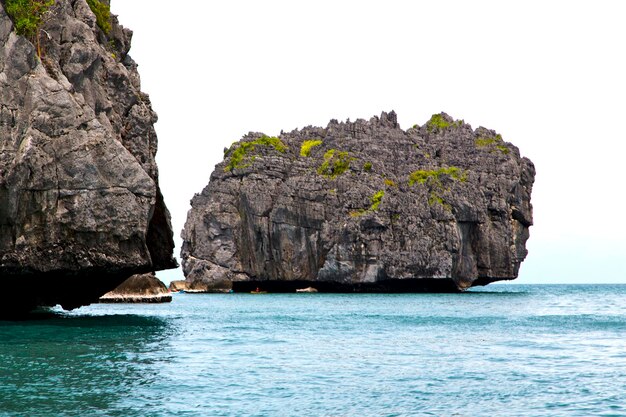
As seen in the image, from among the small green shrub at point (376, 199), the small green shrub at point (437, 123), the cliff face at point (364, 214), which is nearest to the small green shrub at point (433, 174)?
the cliff face at point (364, 214)

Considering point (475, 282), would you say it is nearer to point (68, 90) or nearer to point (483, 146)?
point (483, 146)

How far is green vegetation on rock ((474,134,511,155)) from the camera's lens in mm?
145250

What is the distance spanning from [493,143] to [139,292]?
274ft

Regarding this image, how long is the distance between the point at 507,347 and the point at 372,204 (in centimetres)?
9502

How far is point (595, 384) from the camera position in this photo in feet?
93.6

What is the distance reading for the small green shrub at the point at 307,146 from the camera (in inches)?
5990

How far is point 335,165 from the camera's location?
144 meters

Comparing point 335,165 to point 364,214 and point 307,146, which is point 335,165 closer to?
point 307,146

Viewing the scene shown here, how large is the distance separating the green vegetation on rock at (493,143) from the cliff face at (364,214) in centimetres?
26

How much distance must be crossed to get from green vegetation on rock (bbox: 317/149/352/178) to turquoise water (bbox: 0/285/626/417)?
89.7 meters

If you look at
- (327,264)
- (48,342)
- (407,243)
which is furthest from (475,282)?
(48,342)

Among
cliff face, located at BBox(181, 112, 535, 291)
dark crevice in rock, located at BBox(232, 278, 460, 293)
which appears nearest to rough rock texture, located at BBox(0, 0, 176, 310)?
cliff face, located at BBox(181, 112, 535, 291)

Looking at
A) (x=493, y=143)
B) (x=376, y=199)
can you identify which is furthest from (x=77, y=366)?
(x=493, y=143)

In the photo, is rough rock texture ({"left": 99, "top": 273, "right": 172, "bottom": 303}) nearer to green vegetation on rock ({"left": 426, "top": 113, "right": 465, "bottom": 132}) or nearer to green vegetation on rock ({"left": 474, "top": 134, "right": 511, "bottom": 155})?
green vegetation on rock ({"left": 474, "top": 134, "right": 511, "bottom": 155})
